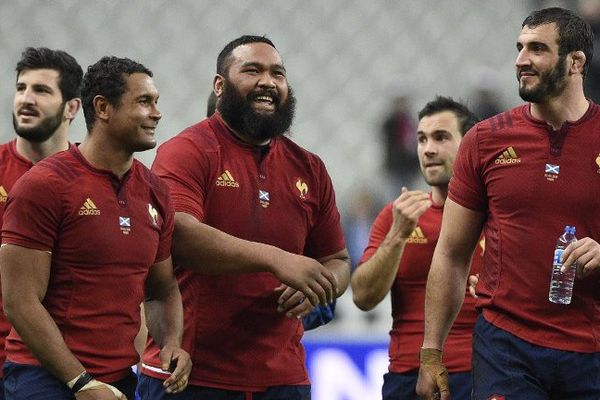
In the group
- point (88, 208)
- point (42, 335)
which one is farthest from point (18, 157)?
point (42, 335)

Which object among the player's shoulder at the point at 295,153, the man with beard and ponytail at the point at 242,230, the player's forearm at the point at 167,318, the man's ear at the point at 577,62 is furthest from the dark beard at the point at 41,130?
the man's ear at the point at 577,62

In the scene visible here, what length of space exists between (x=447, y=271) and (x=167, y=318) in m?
1.19

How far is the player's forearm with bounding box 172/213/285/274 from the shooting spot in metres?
5.27

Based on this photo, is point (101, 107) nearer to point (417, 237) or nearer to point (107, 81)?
point (107, 81)

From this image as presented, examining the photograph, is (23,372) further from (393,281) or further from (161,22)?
(161,22)

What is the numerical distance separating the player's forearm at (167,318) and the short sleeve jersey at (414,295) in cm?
170

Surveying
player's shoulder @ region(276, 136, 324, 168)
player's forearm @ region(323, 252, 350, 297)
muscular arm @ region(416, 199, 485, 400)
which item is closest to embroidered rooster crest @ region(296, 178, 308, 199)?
player's shoulder @ region(276, 136, 324, 168)

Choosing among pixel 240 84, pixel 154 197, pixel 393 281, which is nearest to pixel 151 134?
pixel 154 197

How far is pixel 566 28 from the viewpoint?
5.25 m

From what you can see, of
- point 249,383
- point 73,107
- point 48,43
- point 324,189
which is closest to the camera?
point 249,383

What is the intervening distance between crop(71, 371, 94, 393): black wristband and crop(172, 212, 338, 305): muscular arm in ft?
2.55

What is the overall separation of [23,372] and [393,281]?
2.38 meters

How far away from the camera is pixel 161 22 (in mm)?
11320

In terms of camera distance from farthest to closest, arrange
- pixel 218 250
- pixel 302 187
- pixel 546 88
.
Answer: pixel 302 187 < pixel 218 250 < pixel 546 88
